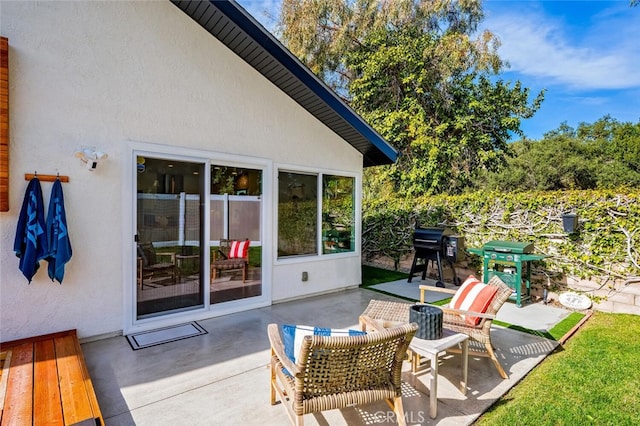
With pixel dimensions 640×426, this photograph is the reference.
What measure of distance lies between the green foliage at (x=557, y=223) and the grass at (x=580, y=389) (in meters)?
1.87

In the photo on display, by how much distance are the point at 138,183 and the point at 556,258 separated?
816 centimetres

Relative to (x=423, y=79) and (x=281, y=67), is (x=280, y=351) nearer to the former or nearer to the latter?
(x=281, y=67)

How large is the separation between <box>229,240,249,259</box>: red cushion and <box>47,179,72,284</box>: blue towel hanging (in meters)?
2.49

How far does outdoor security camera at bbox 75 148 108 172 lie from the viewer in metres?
4.33

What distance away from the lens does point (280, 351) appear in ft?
9.30

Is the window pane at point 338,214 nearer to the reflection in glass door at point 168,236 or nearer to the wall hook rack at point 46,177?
the reflection in glass door at point 168,236

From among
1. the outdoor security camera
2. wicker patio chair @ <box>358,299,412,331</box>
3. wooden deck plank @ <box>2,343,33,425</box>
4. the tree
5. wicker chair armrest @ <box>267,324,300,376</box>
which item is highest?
the tree

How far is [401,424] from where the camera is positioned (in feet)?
8.79

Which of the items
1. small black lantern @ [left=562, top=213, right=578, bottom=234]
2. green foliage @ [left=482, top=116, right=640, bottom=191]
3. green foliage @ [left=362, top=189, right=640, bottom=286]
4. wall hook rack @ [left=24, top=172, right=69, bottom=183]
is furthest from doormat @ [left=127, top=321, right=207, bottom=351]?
green foliage @ [left=482, top=116, right=640, bottom=191]

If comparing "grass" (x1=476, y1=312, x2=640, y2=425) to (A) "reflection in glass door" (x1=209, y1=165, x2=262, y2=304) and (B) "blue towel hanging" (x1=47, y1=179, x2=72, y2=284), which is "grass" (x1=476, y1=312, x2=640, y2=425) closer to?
(A) "reflection in glass door" (x1=209, y1=165, x2=262, y2=304)

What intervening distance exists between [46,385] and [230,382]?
5.51 ft

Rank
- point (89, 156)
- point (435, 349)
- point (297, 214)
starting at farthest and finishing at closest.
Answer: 1. point (297, 214)
2. point (89, 156)
3. point (435, 349)

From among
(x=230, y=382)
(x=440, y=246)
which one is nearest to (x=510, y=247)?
(x=440, y=246)

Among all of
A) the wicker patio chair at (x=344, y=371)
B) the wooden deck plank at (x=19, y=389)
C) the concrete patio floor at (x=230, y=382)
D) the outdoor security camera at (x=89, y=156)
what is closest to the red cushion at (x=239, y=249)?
the concrete patio floor at (x=230, y=382)
